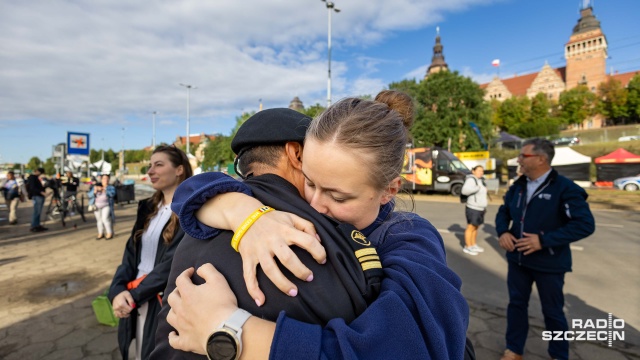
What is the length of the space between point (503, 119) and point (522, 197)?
66.7m

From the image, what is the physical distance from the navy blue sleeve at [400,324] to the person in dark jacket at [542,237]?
285cm

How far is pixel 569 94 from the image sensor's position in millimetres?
57406

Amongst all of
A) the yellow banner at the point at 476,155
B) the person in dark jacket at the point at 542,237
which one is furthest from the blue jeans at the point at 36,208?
the yellow banner at the point at 476,155

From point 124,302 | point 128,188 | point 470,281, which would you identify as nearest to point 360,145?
point 124,302

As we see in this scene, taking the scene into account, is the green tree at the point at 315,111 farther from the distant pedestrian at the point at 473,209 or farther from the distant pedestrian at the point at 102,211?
the distant pedestrian at the point at 102,211

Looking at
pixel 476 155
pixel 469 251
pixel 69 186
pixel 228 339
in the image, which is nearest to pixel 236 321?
pixel 228 339

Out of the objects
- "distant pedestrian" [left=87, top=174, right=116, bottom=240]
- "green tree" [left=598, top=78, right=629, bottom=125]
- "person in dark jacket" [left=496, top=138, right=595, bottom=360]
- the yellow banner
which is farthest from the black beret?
"green tree" [left=598, top=78, right=629, bottom=125]

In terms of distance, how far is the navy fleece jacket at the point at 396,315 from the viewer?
2.68 ft

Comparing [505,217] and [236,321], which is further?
[505,217]

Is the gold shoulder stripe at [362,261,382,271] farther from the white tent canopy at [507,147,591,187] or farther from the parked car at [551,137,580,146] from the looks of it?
the parked car at [551,137,580,146]

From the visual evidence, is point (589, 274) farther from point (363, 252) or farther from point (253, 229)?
point (253, 229)

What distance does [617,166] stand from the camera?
25078 mm

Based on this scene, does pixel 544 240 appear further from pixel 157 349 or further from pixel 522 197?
pixel 157 349

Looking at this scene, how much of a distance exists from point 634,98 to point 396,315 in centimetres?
7178
